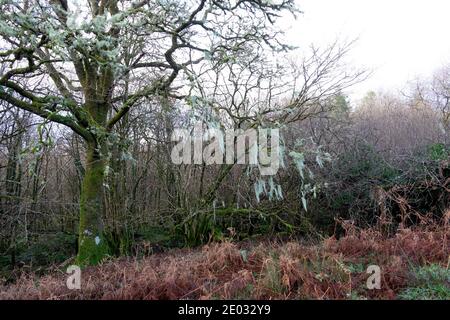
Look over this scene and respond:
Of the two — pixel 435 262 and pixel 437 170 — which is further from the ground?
pixel 437 170

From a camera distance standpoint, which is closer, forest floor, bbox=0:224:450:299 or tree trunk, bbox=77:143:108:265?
forest floor, bbox=0:224:450:299

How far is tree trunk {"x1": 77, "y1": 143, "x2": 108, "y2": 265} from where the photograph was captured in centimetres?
797

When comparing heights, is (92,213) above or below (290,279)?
above

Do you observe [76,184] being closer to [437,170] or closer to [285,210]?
[285,210]

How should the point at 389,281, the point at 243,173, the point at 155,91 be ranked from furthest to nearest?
1. the point at 243,173
2. the point at 155,91
3. the point at 389,281

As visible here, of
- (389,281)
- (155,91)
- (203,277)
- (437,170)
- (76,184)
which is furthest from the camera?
(76,184)

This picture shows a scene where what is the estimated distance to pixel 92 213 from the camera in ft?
26.8

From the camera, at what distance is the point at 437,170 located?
8539mm

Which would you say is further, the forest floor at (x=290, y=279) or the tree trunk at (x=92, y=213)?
the tree trunk at (x=92, y=213)

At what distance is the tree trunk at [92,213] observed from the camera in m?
7.97

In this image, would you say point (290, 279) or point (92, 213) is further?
point (92, 213)
